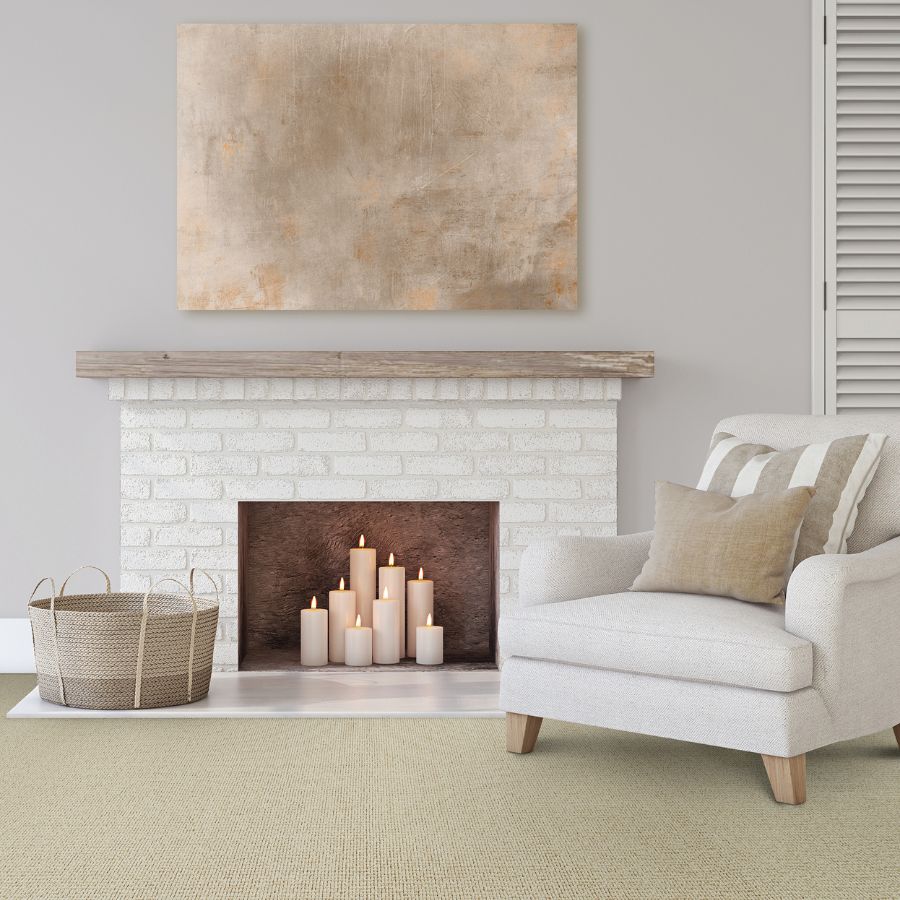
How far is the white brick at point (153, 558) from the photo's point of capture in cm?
369

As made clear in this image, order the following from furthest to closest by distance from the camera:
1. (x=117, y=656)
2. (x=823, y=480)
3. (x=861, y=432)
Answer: (x=117, y=656), (x=861, y=432), (x=823, y=480)

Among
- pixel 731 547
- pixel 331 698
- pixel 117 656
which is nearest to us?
pixel 731 547

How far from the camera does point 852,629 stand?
2387mm

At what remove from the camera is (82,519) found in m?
3.80

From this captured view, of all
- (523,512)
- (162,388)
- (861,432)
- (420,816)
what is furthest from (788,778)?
(162,388)

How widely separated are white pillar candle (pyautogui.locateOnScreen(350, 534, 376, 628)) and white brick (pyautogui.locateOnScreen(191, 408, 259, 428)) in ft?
2.10

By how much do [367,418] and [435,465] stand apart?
0.29 m

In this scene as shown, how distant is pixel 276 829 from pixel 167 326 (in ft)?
7.03

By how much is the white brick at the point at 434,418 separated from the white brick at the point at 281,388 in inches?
16.1

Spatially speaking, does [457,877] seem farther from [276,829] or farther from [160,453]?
[160,453]

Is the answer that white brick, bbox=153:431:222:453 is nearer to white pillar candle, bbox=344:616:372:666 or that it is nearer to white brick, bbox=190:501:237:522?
white brick, bbox=190:501:237:522

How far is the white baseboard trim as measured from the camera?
3773mm

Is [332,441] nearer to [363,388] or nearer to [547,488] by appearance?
[363,388]

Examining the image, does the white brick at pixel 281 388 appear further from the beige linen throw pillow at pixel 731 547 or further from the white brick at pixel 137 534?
the beige linen throw pillow at pixel 731 547
